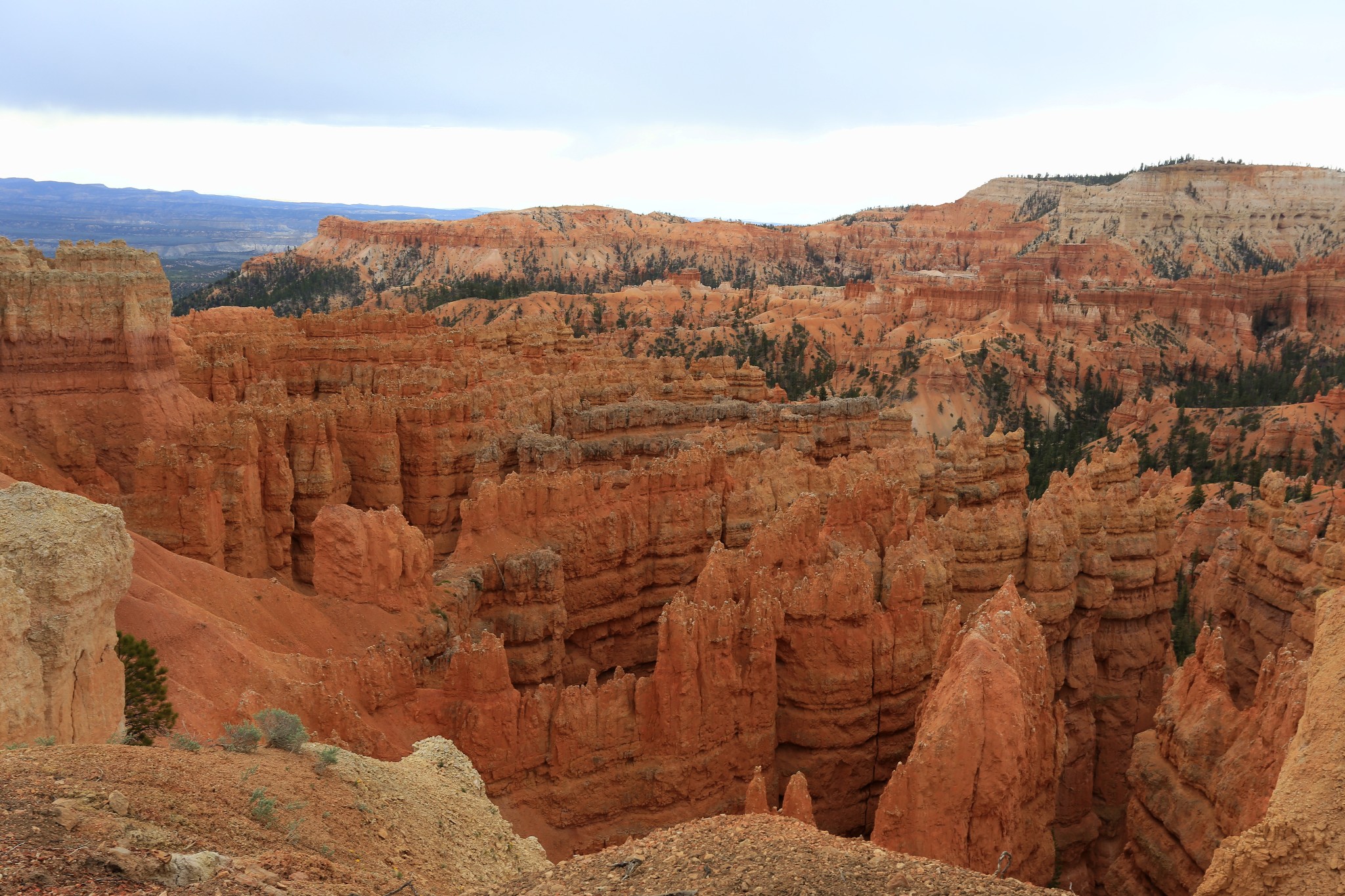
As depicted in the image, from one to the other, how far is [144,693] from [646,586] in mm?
13777

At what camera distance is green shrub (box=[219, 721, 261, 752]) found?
8242 mm

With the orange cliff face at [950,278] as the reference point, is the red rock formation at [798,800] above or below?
below

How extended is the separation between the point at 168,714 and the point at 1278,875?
10.4 metres

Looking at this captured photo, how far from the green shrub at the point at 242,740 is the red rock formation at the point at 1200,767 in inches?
388

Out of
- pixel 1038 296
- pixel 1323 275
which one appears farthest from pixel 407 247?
pixel 1323 275

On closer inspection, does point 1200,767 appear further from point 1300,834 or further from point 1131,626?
point 1131,626

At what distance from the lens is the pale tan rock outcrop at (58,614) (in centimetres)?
775

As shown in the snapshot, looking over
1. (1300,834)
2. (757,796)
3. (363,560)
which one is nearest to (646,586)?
(363,560)

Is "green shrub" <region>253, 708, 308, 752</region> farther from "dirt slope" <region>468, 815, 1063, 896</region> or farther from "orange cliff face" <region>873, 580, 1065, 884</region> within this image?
"orange cliff face" <region>873, 580, 1065, 884</region>

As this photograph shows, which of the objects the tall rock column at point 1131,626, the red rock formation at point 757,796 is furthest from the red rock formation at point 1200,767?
the tall rock column at point 1131,626

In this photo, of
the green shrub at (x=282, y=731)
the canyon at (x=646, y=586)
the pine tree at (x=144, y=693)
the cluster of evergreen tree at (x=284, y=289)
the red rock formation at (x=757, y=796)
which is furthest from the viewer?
the cluster of evergreen tree at (x=284, y=289)

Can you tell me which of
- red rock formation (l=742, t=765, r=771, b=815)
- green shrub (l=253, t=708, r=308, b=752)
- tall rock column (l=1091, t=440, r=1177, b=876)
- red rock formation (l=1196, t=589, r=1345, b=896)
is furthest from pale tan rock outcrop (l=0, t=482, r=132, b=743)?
tall rock column (l=1091, t=440, r=1177, b=876)

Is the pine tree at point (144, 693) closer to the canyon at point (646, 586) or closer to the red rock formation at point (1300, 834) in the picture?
the canyon at point (646, 586)

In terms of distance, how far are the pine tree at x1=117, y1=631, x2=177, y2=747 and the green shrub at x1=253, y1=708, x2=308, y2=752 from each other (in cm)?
197
